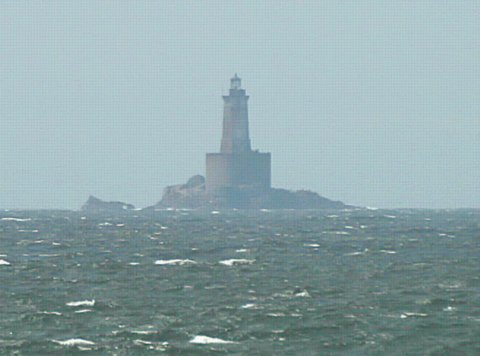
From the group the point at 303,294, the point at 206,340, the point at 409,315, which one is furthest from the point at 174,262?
Answer: the point at 206,340

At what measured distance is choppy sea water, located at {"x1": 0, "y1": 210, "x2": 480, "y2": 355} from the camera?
28250mm

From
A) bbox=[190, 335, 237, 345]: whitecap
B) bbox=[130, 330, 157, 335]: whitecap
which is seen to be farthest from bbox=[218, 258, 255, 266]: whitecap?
bbox=[190, 335, 237, 345]: whitecap

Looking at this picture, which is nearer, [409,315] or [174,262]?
[409,315]

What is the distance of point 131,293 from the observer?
129ft

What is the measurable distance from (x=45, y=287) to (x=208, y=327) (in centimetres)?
1237

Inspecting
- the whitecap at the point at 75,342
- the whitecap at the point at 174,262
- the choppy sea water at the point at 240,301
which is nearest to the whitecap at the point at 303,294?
the choppy sea water at the point at 240,301

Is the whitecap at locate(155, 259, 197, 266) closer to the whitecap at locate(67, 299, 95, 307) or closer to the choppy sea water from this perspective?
the choppy sea water

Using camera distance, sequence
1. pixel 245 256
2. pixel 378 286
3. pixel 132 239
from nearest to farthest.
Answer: pixel 378 286 < pixel 245 256 < pixel 132 239

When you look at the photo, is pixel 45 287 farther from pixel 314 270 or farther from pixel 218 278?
pixel 314 270

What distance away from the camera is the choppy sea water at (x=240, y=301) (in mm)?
28250

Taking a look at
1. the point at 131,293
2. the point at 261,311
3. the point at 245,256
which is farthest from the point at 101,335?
the point at 245,256

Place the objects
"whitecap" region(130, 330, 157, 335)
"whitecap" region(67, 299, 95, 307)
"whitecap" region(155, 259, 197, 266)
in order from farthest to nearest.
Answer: "whitecap" region(155, 259, 197, 266) → "whitecap" region(67, 299, 95, 307) → "whitecap" region(130, 330, 157, 335)

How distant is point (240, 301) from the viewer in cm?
3647

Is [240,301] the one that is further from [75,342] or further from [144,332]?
[75,342]
